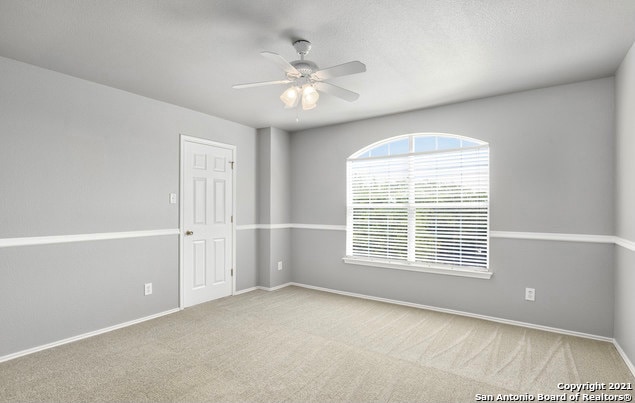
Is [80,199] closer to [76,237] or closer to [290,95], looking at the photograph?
[76,237]

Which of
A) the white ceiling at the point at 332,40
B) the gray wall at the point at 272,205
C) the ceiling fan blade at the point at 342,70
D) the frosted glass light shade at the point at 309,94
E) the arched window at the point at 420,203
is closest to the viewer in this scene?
the white ceiling at the point at 332,40

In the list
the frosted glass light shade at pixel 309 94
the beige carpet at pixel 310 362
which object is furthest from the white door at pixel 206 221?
the frosted glass light shade at pixel 309 94

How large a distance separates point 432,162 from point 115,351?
3.90 m

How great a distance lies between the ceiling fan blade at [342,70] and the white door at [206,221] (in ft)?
7.97

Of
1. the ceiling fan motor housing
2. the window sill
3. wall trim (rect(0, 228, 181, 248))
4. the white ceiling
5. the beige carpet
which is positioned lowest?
the beige carpet

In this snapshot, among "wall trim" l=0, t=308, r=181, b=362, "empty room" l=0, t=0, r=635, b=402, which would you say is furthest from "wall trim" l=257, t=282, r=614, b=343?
"wall trim" l=0, t=308, r=181, b=362

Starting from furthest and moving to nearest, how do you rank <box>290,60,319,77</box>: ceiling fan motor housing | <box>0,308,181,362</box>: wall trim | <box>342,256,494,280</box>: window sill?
<box>342,256,494,280</box>: window sill, <box>0,308,181,362</box>: wall trim, <box>290,60,319,77</box>: ceiling fan motor housing

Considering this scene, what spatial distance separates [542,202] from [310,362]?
2.81m

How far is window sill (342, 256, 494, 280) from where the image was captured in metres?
3.84

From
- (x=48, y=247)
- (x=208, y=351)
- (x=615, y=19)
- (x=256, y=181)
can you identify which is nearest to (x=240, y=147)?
(x=256, y=181)

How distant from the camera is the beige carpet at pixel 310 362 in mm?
2352

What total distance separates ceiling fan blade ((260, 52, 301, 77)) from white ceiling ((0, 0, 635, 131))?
0.22 m

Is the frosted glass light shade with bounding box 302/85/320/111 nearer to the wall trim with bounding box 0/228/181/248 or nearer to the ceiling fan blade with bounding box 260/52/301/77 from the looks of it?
the ceiling fan blade with bounding box 260/52/301/77

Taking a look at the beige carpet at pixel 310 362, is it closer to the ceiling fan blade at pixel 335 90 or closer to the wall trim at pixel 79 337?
the wall trim at pixel 79 337
